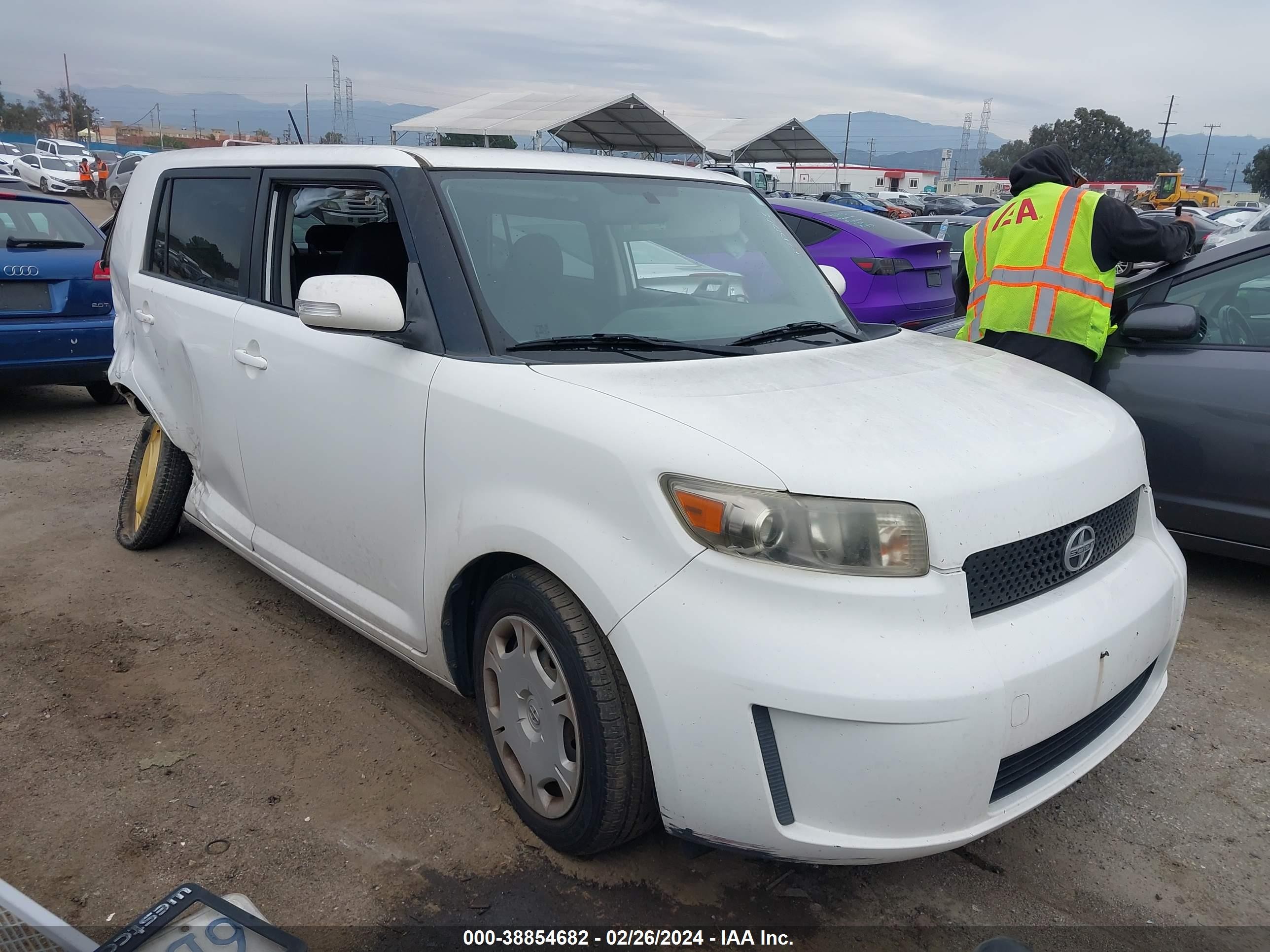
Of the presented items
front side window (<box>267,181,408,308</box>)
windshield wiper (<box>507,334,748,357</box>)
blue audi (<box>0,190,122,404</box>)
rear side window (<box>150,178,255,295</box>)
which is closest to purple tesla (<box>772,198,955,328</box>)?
front side window (<box>267,181,408,308</box>)

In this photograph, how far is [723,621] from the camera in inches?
73.4

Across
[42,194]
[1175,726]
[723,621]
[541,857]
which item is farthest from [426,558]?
[42,194]

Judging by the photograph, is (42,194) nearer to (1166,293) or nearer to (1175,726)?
(1166,293)

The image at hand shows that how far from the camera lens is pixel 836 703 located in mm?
1809

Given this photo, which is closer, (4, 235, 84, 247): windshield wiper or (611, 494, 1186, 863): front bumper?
(611, 494, 1186, 863): front bumper

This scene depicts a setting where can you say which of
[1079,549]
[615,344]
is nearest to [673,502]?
[615,344]

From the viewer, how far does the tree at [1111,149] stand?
7869cm

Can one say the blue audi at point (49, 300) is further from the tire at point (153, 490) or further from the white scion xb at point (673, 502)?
the white scion xb at point (673, 502)

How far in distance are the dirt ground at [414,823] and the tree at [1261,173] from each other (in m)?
83.7

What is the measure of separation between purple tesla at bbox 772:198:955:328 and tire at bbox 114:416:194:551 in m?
5.22

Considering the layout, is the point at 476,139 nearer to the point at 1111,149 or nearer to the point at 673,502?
the point at 673,502

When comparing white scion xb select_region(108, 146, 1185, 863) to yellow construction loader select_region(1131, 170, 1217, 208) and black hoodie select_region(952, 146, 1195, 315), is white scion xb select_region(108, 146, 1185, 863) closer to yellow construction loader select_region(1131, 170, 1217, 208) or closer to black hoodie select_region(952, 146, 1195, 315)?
black hoodie select_region(952, 146, 1195, 315)

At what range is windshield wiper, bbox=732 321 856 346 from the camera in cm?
279

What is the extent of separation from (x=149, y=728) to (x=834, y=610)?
7.74 feet
